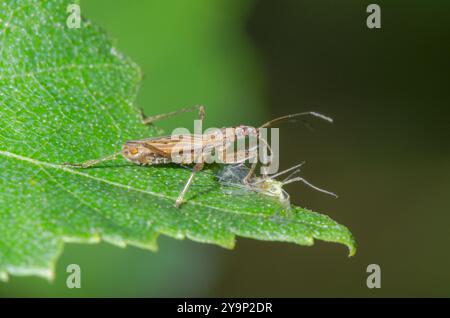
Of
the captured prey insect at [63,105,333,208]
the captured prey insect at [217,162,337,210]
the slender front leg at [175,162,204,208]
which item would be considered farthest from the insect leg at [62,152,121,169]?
the captured prey insect at [217,162,337,210]

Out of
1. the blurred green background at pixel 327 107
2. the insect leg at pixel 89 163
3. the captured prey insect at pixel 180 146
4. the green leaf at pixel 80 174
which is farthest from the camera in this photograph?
the blurred green background at pixel 327 107

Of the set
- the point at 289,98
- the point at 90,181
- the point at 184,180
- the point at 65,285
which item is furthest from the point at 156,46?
the point at 90,181

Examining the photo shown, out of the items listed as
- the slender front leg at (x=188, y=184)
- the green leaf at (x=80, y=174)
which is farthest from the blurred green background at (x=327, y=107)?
the green leaf at (x=80, y=174)

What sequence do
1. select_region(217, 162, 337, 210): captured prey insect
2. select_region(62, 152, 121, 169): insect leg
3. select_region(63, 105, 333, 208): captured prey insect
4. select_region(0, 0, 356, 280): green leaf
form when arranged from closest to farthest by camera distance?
select_region(0, 0, 356, 280): green leaf
select_region(62, 152, 121, 169): insect leg
select_region(63, 105, 333, 208): captured prey insect
select_region(217, 162, 337, 210): captured prey insect

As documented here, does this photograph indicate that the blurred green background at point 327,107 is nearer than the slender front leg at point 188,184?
No

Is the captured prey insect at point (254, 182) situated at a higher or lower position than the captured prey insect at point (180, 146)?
lower

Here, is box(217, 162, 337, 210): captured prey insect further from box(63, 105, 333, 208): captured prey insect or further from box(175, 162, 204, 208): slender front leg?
box(175, 162, 204, 208): slender front leg

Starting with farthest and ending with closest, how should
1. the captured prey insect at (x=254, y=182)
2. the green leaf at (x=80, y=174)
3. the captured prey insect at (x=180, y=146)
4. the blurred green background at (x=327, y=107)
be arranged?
the blurred green background at (x=327, y=107) < the captured prey insect at (x=254, y=182) < the captured prey insect at (x=180, y=146) < the green leaf at (x=80, y=174)

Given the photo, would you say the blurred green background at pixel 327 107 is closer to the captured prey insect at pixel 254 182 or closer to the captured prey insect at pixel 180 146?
the captured prey insect at pixel 180 146
